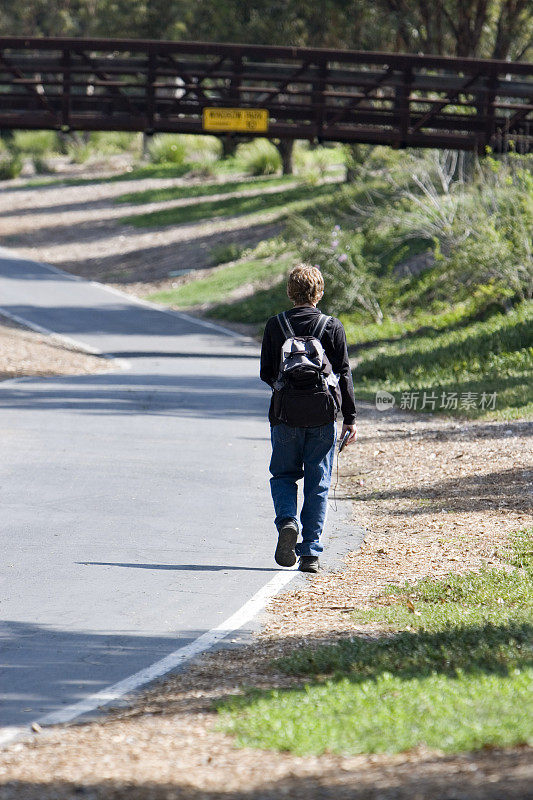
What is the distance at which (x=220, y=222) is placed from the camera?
45031 millimetres

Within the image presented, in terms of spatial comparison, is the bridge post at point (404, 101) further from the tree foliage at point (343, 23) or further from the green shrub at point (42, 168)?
the green shrub at point (42, 168)

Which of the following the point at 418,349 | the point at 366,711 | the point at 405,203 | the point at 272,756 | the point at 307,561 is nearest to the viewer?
the point at 272,756

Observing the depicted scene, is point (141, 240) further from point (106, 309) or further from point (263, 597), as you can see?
point (263, 597)

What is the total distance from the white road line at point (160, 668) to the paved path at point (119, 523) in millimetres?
58

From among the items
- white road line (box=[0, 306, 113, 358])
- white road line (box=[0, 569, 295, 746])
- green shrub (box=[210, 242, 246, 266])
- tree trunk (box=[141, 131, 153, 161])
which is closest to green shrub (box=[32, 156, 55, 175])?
tree trunk (box=[141, 131, 153, 161])

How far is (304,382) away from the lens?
7.59 m

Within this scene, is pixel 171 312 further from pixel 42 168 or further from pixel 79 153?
pixel 79 153

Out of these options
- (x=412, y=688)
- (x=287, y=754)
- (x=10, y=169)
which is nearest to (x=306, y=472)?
(x=412, y=688)

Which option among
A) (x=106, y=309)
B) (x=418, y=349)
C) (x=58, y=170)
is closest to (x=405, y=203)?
(x=418, y=349)

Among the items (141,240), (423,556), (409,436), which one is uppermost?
(423,556)

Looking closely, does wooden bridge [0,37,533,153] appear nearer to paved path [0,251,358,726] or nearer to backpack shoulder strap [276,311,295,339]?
paved path [0,251,358,726]

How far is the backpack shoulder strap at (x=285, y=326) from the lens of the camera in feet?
25.0

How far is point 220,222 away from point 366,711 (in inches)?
1614

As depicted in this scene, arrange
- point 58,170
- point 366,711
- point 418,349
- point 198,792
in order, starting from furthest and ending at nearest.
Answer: point 58,170 < point 418,349 < point 366,711 < point 198,792
